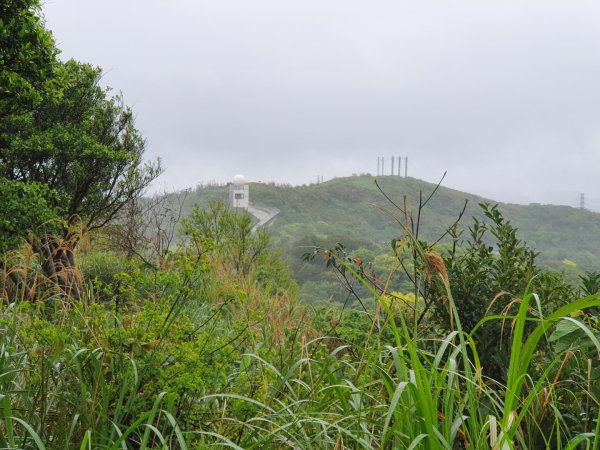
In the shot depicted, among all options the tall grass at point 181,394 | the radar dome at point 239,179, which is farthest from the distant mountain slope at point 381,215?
the tall grass at point 181,394

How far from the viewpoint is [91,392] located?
2838mm

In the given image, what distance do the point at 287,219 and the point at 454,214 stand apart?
17.2 metres

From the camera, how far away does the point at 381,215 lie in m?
61.1

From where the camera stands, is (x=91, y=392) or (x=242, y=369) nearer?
(x=91, y=392)

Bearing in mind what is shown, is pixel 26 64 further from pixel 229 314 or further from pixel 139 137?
pixel 139 137

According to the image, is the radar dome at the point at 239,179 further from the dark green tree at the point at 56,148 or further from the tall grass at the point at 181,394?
the tall grass at the point at 181,394

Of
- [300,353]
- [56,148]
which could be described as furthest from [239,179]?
[300,353]

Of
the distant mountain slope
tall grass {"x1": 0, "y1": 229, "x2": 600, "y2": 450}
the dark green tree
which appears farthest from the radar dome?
tall grass {"x1": 0, "y1": 229, "x2": 600, "y2": 450}

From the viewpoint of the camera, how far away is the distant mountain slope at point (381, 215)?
2128 inches

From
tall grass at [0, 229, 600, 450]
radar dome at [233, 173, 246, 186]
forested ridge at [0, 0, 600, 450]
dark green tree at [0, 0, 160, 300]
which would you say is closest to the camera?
forested ridge at [0, 0, 600, 450]

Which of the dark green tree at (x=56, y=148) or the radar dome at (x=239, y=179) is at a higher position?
the radar dome at (x=239, y=179)

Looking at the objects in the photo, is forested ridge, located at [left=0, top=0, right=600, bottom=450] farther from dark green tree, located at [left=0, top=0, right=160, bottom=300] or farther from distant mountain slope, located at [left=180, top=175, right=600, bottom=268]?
distant mountain slope, located at [left=180, top=175, right=600, bottom=268]

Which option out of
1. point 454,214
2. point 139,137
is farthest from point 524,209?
point 139,137

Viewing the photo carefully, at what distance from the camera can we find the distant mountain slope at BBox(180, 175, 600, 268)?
54.1 meters
